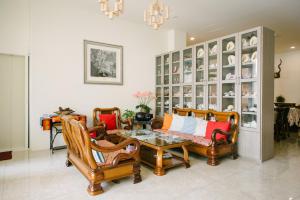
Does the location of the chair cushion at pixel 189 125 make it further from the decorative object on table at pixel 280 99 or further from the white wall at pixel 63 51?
the decorative object on table at pixel 280 99

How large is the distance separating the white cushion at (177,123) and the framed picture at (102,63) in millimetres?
1832

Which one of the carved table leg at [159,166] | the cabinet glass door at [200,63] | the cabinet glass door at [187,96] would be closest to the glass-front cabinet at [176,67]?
the cabinet glass door at [187,96]

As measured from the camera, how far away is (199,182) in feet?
9.30

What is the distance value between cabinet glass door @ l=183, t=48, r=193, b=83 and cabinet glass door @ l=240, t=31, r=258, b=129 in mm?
1344

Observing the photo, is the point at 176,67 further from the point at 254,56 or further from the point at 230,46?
→ the point at 254,56

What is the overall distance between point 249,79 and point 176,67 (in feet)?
7.16

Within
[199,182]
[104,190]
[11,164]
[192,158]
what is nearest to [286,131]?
[192,158]

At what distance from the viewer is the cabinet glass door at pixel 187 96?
16.8 feet

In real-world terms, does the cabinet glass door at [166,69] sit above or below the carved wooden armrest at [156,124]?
above

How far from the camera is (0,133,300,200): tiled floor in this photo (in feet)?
8.11

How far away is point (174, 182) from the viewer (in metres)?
2.84

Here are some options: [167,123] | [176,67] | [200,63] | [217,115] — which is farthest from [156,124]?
[200,63]

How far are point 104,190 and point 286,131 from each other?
590 centimetres

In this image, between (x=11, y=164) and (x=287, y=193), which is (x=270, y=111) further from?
(x=11, y=164)
